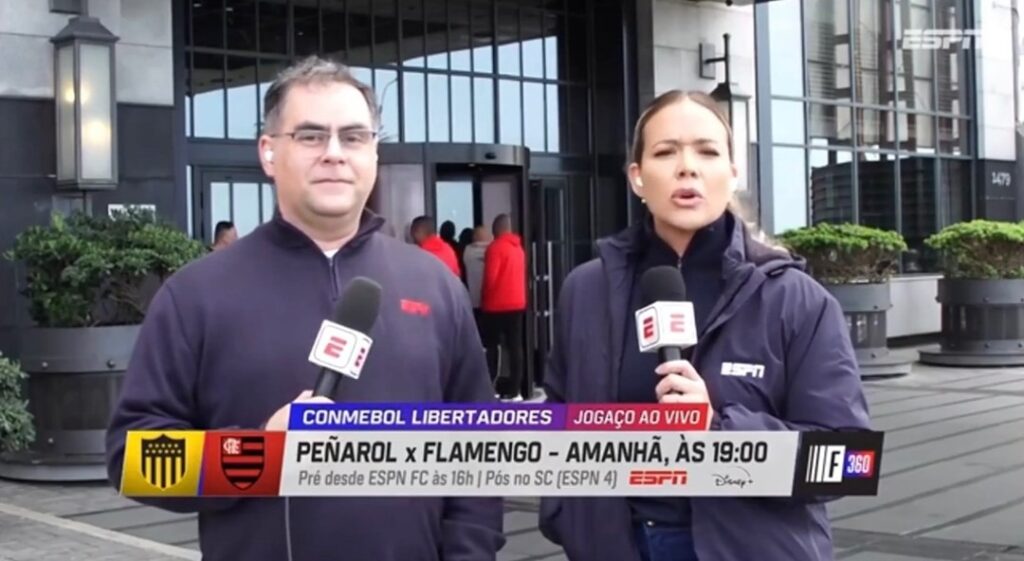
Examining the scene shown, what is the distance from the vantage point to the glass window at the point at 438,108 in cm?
1501

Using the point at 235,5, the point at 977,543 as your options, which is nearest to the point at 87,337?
the point at 235,5

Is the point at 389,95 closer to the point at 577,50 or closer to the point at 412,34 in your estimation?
the point at 412,34

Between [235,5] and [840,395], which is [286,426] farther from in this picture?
[235,5]

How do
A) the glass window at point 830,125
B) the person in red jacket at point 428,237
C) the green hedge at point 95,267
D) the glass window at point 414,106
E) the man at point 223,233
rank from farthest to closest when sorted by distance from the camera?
the glass window at point 830,125
the glass window at point 414,106
the person in red jacket at point 428,237
the man at point 223,233
the green hedge at point 95,267

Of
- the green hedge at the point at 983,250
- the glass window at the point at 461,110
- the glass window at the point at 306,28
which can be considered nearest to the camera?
the glass window at the point at 306,28

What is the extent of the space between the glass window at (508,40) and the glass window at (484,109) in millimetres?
280

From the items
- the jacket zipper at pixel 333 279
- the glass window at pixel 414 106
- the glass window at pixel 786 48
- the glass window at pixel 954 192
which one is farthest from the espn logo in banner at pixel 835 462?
the glass window at pixel 954 192

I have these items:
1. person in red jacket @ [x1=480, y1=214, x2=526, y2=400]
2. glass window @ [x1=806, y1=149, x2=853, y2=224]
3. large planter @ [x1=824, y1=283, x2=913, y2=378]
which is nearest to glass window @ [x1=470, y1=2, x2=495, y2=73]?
person in red jacket @ [x1=480, y1=214, x2=526, y2=400]

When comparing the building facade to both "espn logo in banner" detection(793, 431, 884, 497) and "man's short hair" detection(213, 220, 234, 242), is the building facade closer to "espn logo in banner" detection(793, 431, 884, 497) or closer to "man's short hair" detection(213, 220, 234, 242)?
"man's short hair" detection(213, 220, 234, 242)

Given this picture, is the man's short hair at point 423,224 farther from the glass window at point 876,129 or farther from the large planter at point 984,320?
the glass window at point 876,129

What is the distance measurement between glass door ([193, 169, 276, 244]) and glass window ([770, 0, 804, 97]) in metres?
8.63

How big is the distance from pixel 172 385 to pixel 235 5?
11418 millimetres

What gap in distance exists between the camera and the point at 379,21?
14.6 meters

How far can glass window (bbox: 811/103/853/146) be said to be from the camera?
1967 centimetres
